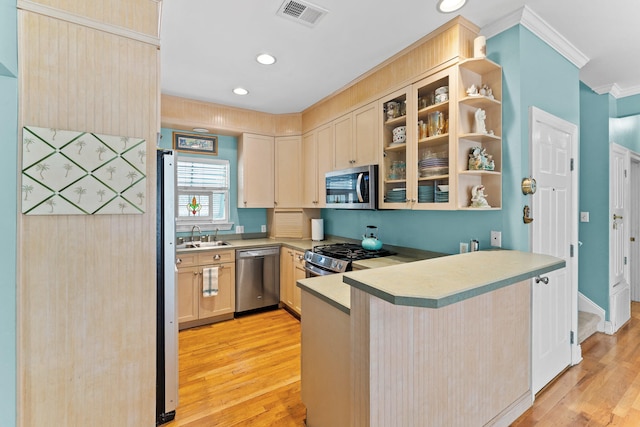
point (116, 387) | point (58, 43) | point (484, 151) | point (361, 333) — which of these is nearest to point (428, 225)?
point (484, 151)

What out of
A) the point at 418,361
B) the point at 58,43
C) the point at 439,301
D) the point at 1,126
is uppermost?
the point at 58,43

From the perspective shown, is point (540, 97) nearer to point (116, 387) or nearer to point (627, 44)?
point (627, 44)

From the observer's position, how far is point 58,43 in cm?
127

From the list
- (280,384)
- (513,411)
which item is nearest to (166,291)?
(280,384)

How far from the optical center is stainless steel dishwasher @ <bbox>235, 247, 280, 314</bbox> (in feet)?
12.2

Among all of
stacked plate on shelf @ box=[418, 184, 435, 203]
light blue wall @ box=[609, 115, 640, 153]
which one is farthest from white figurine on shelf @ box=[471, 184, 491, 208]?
light blue wall @ box=[609, 115, 640, 153]

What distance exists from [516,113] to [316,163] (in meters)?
2.35

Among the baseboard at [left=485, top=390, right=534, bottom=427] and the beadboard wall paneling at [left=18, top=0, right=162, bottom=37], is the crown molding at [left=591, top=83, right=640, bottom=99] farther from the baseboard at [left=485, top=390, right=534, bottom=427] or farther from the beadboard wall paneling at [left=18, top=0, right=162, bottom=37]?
the beadboard wall paneling at [left=18, top=0, right=162, bottom=37]

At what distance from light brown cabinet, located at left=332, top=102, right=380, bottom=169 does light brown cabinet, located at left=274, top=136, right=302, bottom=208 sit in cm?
90

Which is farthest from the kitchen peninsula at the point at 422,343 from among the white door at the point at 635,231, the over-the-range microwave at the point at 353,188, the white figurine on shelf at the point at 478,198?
the white door at the point at 635,231

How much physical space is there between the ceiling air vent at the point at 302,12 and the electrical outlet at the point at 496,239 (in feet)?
6.59

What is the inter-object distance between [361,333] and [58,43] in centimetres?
185

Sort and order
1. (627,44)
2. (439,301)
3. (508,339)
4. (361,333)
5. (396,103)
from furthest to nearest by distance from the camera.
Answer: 1. (396,103)
2. (627,44)
3. (508,339)
4. (361,333)
5. (439,301)

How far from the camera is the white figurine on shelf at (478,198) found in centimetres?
209
